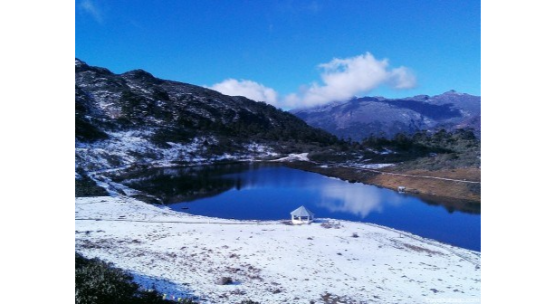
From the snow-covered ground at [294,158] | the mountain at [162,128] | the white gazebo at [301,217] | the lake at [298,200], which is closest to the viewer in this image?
the white gazebo at [301,217]

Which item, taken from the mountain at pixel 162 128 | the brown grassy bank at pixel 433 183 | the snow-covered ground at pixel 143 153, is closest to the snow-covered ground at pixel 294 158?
the snow-covered ground at pixel 143 153

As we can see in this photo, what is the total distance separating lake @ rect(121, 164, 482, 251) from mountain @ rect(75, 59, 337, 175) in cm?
1215

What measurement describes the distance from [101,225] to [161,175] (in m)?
37.9

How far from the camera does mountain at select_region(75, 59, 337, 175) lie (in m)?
76.9

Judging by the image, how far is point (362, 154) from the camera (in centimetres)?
9225

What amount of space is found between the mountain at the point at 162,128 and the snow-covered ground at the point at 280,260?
3432 centimetres

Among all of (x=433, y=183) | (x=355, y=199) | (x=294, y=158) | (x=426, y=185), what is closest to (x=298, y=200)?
(x=355, y=199)

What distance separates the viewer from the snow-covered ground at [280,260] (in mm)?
16562

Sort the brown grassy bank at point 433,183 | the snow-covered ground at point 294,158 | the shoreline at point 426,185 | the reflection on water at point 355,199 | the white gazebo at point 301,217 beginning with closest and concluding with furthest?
the white gazebo at point 301,217 < the reflection on water at point 355,199 < the shoreline at point 426,185 < the brown grassy bank at point 433,183 < the snow-covered ground at point 294,158

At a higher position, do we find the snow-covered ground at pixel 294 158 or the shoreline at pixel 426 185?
the snow-covered ground at pixel 294 158

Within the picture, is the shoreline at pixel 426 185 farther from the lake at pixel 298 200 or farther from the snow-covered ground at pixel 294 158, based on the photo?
the snow-covered ground at pixel 294 158

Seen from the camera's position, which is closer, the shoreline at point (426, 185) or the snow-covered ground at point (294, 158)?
the shoreline at point (426, 185)
